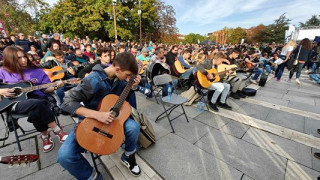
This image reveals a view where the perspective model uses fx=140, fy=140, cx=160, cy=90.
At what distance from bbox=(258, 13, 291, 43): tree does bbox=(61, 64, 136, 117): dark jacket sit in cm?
4171

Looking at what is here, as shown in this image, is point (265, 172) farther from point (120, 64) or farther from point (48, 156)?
point (48, 156)

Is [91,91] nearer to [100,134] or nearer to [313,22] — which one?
[100,134]

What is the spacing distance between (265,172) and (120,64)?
251 cm

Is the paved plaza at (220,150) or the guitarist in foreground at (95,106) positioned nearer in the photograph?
the guitarist in foreground at (95,106)

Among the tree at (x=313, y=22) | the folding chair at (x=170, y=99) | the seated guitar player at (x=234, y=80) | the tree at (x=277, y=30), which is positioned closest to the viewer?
the folding chair at (x=170, y=99)

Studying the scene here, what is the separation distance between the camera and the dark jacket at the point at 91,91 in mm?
1554

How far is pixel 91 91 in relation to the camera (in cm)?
165

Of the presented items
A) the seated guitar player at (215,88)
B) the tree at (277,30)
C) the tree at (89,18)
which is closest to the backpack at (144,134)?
the seated guitar player at (215,88)

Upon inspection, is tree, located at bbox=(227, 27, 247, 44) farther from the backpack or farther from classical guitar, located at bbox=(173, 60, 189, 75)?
the backpack

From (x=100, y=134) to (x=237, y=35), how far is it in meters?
59.0

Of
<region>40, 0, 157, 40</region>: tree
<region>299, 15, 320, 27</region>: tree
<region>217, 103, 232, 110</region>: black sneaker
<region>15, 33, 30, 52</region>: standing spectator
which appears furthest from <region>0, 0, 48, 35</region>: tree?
<region>299, 15, 320, 27</region>: tree

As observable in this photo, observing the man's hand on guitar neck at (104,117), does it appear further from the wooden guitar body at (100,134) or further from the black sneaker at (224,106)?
the black sneaker at (224,106)

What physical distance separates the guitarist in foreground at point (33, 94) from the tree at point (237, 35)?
185ft

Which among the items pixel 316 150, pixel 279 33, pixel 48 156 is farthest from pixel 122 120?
pixel 279 33
